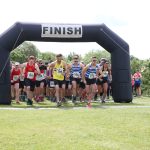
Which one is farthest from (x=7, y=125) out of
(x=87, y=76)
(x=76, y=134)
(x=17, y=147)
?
(x=87, y=76)

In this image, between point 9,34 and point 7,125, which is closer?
point 7,125

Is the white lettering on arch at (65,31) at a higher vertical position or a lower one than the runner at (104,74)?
higher

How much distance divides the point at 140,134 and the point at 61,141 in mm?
1556

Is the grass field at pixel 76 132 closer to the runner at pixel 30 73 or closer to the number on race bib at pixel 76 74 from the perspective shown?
the runner at pixel 30 73

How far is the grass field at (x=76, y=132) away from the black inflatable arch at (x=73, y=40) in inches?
212

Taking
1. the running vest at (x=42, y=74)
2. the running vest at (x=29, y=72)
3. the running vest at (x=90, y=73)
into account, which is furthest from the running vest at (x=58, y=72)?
the running vest at (x=42, y=74)

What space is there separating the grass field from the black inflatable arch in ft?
17.7

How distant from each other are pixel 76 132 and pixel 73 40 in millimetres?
9161

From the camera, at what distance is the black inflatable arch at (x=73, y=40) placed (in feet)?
51.3

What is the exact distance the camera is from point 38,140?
6980 millimetres

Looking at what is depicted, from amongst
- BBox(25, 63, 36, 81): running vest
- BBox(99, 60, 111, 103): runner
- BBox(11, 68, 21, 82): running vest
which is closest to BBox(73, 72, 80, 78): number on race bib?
BBox(99, 60, 111, 103): runner

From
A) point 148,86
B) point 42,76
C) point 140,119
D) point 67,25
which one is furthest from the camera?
point 148,86

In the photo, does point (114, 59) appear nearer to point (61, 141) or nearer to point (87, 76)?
point (87, 76)

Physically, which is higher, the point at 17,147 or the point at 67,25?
the point at 67,25
